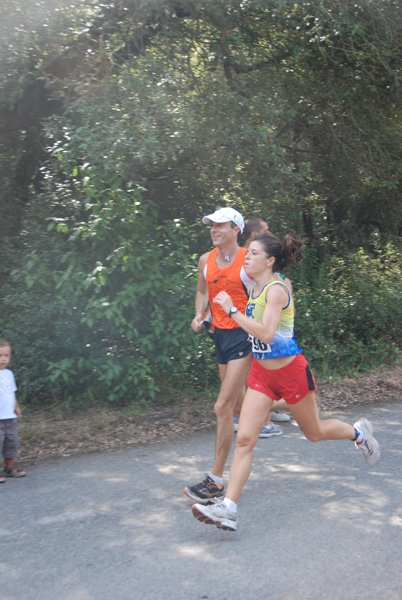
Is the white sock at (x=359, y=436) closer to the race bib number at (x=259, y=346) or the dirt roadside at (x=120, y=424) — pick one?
the race bib number at (x=259, y=346)

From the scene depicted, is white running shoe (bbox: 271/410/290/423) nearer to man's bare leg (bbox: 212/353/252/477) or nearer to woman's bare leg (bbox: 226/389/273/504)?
man's bare leg (bbox: 212/353/252/477)

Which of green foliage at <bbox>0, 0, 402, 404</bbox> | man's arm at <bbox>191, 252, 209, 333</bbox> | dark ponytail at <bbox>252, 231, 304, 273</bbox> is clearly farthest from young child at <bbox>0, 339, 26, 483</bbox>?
dark ponytail at <bbox>252, 231, 304, 273</bbox>

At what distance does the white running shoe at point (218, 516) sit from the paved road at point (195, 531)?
115 millimetres

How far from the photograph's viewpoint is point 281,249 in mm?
4328

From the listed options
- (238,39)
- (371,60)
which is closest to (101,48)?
(238,39)

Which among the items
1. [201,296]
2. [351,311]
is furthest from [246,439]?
[351,311]

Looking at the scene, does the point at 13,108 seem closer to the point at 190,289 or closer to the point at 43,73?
the point at 43,73

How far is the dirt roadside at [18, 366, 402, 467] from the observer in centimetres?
580

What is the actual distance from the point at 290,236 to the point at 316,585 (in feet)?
7.11

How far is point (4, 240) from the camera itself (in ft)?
24.6

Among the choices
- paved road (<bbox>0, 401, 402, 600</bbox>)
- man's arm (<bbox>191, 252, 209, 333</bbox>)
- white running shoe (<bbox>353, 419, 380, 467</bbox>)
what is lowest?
paved road (<bbox>0, 401, 402, 600</bbox>)

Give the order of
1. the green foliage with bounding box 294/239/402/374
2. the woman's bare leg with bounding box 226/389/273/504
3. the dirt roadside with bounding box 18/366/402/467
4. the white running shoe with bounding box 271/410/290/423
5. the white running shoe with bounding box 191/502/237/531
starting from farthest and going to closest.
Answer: the green foliage with bounding box 294/239/402/374 → the white running shoe with bounding box 271/410/290/423 → the dirt roadside with bounding box 18/366/402/467 → the woman's bare leg with bounding box 226/389/273/504 → the white running shoe with bounding box 191/502/237/531

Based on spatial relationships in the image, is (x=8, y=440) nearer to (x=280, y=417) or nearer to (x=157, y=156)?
(x=280, y=417)

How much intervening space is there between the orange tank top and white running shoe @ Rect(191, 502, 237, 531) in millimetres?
1341
